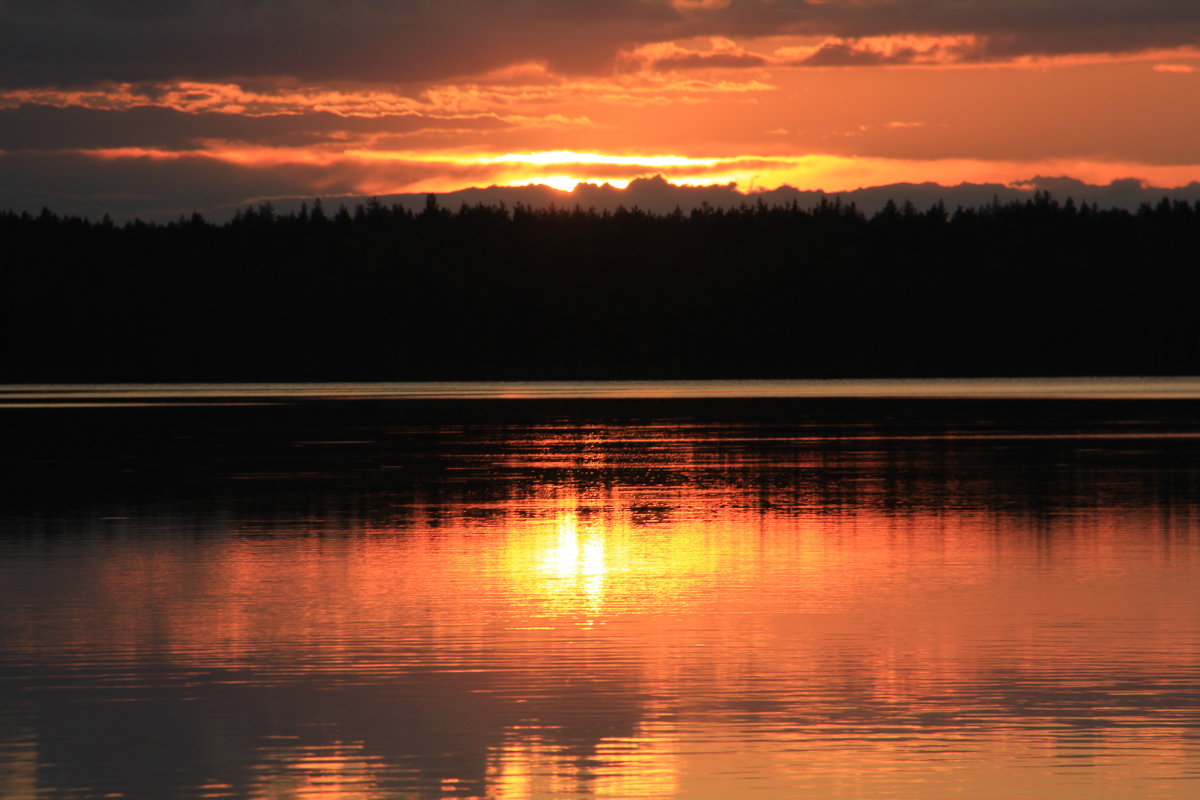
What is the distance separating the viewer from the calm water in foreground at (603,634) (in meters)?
11.3

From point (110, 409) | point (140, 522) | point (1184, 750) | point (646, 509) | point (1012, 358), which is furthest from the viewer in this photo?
point (1012, 358)

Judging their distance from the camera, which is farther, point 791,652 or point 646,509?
point 646,509

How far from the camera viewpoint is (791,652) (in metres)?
15.0

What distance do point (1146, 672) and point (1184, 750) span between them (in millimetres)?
2585

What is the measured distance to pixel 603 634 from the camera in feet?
52.3

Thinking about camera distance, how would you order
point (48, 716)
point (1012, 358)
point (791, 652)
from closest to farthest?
point (48, 716), point (791, 652), point (1012, 358)

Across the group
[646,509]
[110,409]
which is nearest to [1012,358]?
[110,409]

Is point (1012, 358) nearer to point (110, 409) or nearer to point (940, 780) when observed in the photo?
point (110, 409)

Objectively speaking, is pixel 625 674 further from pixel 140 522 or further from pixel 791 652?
pixel 140 522

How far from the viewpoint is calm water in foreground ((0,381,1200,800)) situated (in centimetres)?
1134

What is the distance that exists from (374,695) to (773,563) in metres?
8.41

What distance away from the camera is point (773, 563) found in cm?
2086

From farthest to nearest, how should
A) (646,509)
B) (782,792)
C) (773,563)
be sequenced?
(646,509) → (773,563) → (782,792)

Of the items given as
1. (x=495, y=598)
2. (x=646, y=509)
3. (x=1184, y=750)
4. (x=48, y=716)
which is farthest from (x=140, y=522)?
(x=1184, y=750)
